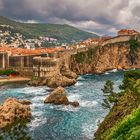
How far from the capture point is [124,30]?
19538cm

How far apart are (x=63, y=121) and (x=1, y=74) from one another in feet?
255

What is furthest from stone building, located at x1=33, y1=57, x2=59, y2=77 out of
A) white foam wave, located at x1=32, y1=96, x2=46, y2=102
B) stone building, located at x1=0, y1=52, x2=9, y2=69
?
white foam wave, located at x1=32, y1=96, x2=46, y2=102

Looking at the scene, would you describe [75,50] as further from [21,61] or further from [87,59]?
[21,61]

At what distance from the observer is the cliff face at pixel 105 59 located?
522 feet

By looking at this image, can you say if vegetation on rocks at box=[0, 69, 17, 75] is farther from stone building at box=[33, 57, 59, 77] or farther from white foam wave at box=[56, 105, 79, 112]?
white foam wave at box=[56, 105, 79, 112]

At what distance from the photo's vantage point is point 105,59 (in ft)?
561

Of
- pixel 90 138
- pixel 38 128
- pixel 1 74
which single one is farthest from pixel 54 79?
pixel 90 138

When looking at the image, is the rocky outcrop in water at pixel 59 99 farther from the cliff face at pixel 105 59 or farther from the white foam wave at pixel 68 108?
the cliff face at pixel 105 59

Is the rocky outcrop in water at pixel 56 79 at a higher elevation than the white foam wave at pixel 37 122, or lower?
higher

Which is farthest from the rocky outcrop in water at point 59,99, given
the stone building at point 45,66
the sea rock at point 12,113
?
the stone building at point 45,66

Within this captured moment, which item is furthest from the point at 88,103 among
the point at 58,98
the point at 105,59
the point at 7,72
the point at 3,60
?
the point at 105,59

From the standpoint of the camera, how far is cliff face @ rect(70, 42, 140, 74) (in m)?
159

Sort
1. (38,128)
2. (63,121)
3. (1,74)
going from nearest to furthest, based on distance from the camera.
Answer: (38,128) < (63,121) < (1,74)

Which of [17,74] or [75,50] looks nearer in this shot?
[17,74]
